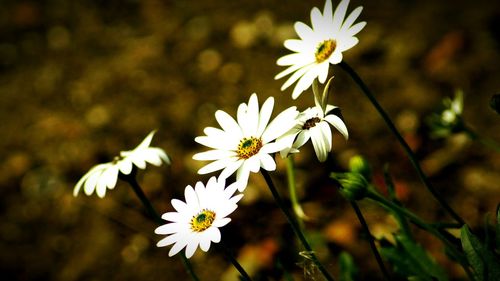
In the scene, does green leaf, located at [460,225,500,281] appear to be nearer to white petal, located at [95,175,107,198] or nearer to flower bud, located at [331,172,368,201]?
flower bud, located at [331,172,368,201]

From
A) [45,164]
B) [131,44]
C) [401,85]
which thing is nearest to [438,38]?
[401,85]

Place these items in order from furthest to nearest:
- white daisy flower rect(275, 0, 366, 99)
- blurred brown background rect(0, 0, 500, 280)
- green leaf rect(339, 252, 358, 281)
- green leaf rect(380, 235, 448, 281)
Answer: blurred brown background rect(0, 0, 500, 280)
green leaf rect(339, 252, 358, 281)
green leaf rect(380, 235, 448, 281)
white daisy flower rect(275, 0, 366, 99)

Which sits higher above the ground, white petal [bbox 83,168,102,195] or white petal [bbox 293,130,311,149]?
white petal [bbox 83,168,102,195]

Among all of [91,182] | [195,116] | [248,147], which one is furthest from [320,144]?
[195,116]

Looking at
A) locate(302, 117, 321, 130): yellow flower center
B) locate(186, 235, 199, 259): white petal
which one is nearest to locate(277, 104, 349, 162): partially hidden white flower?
locate(302, 117, 321, 130): yellow flower center

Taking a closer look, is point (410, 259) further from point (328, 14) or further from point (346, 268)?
point (328, 14)

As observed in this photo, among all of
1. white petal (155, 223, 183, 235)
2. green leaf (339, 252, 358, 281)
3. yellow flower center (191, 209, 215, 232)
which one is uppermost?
white petal (155, 223, 183, 235)

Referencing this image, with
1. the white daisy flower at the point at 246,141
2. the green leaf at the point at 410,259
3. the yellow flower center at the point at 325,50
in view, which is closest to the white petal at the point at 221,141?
the white daisy flower at the point at 246,141
